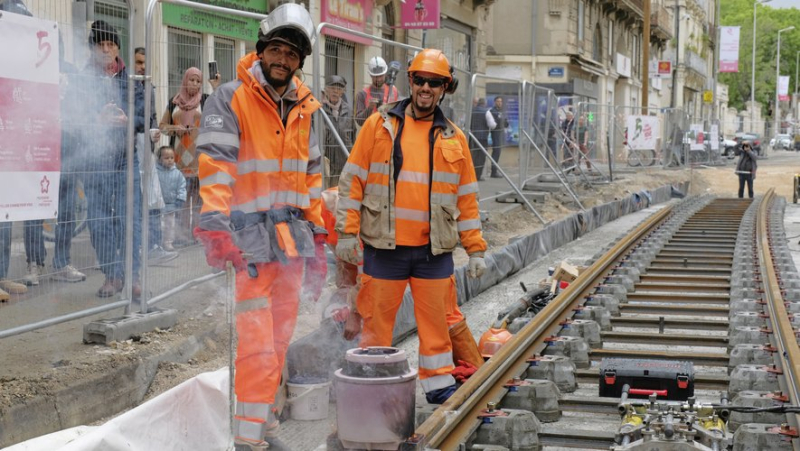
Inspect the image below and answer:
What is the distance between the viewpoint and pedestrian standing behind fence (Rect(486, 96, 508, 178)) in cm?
1589

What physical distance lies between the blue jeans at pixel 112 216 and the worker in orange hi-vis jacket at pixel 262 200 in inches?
78.8

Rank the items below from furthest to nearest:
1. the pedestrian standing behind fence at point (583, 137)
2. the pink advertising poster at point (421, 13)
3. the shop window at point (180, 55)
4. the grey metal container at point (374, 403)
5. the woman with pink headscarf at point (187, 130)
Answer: the pedestrian standing behind fence at point (583, 137) → the pink advertising poster at point (421, 13) → the woman with pink headscarf at point (187, 130) → the shop window at point (180, 55) → the grey metal container at point (374, 403)

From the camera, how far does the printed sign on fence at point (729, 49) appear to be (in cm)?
6869

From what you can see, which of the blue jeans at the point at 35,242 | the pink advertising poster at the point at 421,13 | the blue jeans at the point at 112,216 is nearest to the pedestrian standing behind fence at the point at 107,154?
the blue jeans at the point at 112,216

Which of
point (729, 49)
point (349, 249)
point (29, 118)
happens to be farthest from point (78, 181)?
point (729, 49)

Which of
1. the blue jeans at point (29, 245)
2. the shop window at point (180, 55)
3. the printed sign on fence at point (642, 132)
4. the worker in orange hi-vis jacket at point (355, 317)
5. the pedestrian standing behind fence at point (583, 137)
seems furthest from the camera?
the printed sign on fence at point (642, 132)

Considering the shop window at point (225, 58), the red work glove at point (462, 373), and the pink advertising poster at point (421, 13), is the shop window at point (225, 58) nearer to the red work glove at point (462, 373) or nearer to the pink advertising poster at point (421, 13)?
the red work glove at point (462, 373)

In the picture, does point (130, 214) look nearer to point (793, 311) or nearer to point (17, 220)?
point (17, 220)

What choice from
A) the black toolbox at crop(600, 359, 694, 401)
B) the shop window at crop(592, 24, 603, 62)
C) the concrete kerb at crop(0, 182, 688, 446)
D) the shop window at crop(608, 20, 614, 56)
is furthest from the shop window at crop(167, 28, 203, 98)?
the shop window at crop(608, 20, 614, 56)

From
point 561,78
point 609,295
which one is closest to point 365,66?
point 609,295

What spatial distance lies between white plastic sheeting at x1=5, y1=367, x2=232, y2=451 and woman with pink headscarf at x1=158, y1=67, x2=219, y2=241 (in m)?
2.54

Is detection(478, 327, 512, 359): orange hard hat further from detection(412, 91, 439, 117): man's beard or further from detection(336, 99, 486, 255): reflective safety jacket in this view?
detection(412, 91, 439, 117): man's beard

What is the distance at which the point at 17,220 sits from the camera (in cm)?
591

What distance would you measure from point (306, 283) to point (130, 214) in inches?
75.1
